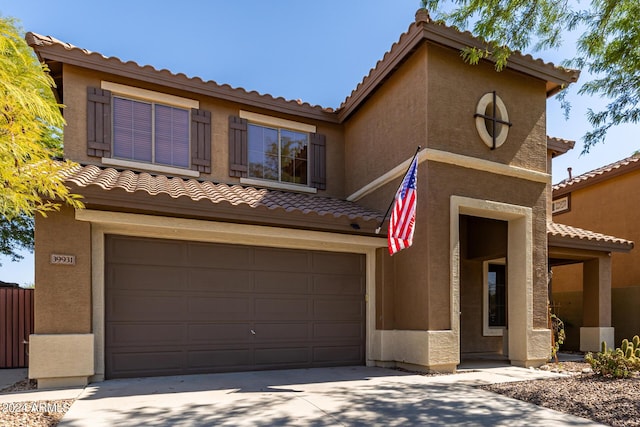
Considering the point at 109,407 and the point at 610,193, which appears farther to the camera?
the point at 610,193

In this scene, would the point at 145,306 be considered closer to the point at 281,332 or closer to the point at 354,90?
the point at 281,332

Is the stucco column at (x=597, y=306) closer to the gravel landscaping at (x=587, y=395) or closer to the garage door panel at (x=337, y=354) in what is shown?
the gravel landscaping at (x=587, y=395)

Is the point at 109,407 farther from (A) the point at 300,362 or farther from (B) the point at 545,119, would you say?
(B) the point at 545,119

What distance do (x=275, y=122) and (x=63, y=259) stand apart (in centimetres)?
611

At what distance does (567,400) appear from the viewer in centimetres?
637

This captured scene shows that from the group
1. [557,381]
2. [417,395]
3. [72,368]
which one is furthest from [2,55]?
[557,381]

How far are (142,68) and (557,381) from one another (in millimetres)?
10758

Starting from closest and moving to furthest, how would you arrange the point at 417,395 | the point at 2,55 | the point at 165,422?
the point at 2,55
the point at 165,422
the point at 417,395

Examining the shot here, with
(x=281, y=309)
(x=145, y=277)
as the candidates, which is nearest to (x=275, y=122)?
→ (x=281, y=309)

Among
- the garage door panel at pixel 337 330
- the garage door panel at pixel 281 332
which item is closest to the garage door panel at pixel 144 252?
the garage door panel at pixel 281 332

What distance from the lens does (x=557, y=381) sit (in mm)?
7805

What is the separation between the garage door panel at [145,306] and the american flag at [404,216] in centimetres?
426

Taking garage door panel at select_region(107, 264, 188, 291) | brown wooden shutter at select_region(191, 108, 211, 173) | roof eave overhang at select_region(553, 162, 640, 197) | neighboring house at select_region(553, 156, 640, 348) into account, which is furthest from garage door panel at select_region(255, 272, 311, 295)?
roof eave overhang at select_region(553, 162, 640, 197)

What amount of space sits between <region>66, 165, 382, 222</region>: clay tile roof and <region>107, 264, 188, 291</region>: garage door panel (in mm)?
1556
